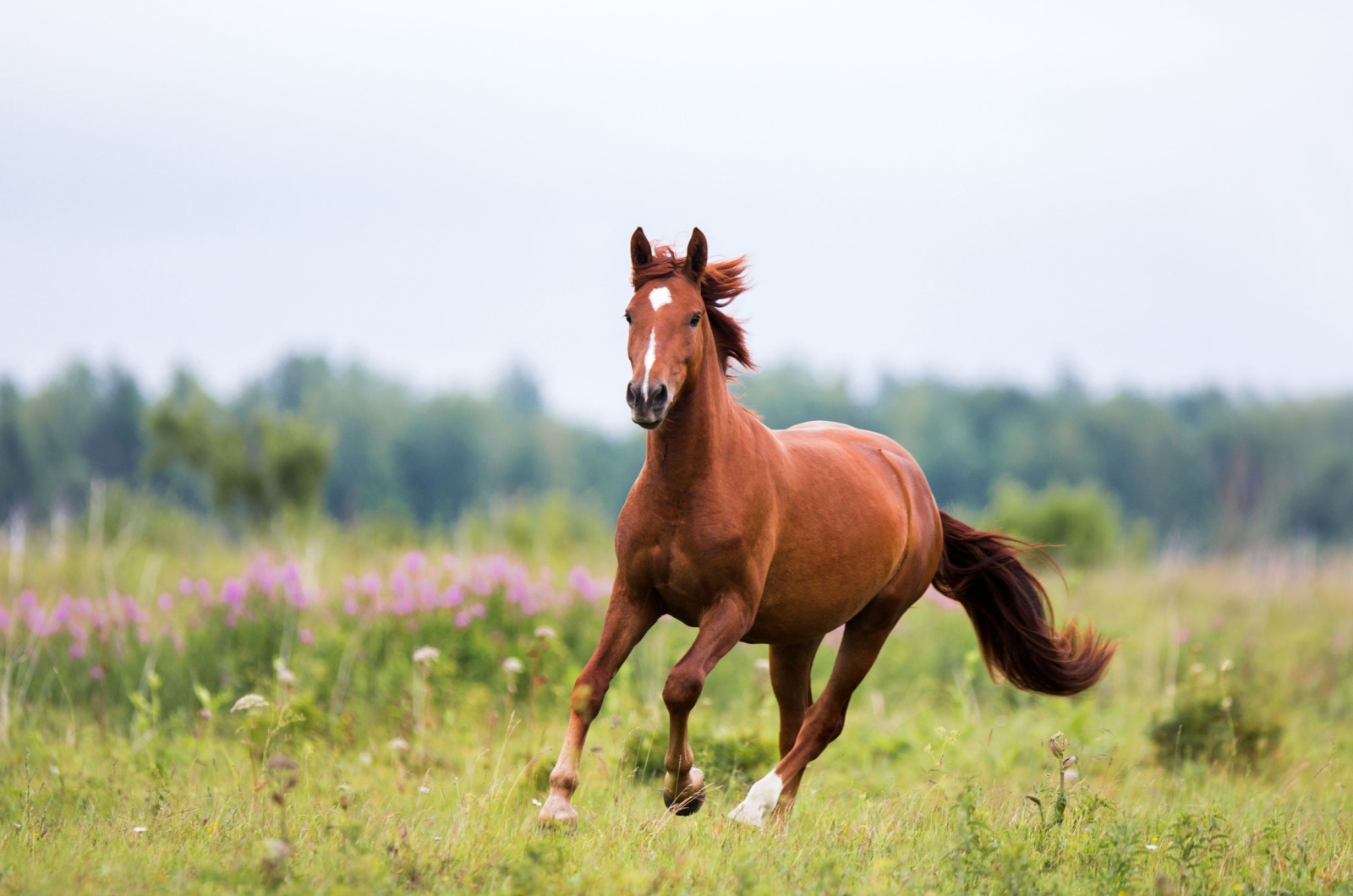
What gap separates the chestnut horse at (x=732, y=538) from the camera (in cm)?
443

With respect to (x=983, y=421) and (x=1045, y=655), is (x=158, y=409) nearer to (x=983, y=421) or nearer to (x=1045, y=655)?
(x=1045, y=655)

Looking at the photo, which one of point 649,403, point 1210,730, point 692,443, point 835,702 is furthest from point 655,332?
point 1210,730

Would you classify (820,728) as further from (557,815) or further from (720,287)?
(720,287)

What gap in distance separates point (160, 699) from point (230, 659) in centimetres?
56

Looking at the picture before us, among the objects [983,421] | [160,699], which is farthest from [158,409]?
[983,421]

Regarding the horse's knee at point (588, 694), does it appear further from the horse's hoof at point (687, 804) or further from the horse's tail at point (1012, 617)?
the horse's tail at point (1012, 617)

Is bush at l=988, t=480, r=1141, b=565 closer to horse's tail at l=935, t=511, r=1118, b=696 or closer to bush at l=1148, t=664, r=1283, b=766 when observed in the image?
bush at l=1148, t=664, r=1283, b=766

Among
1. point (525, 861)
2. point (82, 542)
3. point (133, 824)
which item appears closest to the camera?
point (525, 861)

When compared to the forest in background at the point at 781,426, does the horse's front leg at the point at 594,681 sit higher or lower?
higher

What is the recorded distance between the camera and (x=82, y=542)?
14.4 m

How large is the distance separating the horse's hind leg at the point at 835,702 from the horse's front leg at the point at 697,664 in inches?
12.8

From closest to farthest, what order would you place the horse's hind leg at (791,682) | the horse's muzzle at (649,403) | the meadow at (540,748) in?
the horse's muzzle at (649,403), the meadow at (540,748), the horse's hind leg at (791,682)

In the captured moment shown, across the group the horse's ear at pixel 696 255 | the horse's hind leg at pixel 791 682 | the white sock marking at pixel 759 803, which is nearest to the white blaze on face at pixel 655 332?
the horse's ear at pixel 696 255

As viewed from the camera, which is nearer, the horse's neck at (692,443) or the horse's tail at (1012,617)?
the horse's neck at (692,443)
